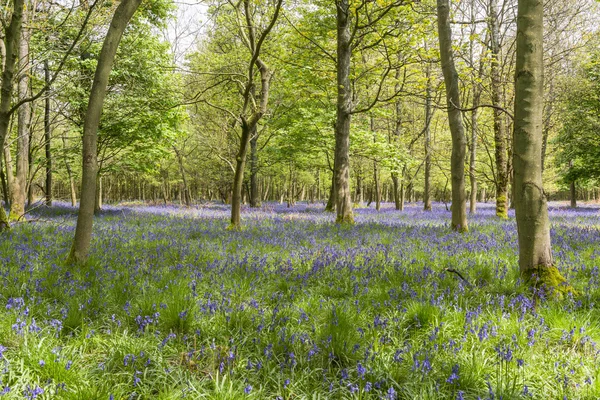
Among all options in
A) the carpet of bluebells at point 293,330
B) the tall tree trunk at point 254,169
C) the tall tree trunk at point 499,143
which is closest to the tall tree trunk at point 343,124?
the carpet of bluebells at point 293,330

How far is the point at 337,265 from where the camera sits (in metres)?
5.58

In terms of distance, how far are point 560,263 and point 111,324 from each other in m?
6.17

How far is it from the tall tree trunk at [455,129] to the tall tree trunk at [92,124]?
24.7ft

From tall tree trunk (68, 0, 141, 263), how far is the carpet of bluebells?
1.48 feet

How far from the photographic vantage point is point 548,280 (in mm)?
4066

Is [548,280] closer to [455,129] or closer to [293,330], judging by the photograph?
[293,330]

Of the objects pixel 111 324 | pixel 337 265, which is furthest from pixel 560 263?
pixel 111 324

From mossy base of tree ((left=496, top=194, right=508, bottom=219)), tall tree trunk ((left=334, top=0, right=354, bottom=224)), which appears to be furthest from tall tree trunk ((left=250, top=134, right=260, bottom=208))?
mossy base of tree ((left=496, top=194, right=508, bottom=219))

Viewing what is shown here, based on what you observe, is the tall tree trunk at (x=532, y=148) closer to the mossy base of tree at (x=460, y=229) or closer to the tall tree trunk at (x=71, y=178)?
the mossy base of tree at (x=460, y=229)

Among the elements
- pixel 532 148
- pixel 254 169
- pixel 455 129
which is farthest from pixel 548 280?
pixel 254 169

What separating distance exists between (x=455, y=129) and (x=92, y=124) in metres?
8.90

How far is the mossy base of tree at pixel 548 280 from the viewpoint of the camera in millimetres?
3959

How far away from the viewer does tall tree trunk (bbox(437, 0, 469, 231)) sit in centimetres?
901

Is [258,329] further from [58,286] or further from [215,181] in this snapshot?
[215,181]
